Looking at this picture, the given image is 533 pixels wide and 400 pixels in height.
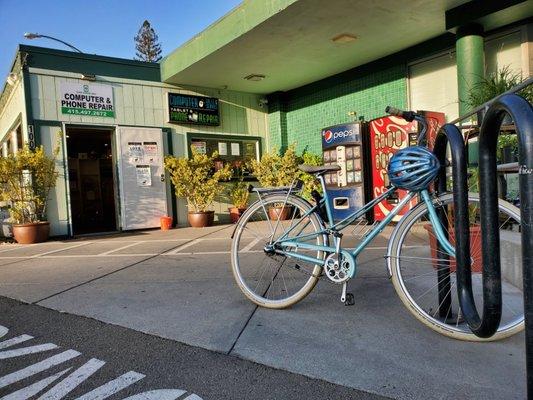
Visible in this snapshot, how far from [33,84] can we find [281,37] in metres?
4.81

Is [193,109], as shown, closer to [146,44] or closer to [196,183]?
[196,183]

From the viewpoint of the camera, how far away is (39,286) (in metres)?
4.02

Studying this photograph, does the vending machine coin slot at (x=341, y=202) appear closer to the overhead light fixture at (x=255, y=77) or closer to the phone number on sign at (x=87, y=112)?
the overhead light fixture at (x=255, y=77)

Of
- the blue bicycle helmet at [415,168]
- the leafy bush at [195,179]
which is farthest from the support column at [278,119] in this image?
the blue bicycle helmet at [415,168]

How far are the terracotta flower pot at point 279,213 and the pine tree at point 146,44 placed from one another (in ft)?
135

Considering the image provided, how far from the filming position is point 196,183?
30.0ft

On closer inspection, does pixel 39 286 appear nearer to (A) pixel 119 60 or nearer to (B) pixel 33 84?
(B) pixel 33 84

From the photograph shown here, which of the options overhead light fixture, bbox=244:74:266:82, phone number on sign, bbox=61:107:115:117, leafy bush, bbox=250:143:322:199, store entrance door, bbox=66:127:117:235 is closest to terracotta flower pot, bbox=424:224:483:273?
leafy bush, bbox=250:143:322:199

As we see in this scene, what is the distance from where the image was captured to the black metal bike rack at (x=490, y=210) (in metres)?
1.30

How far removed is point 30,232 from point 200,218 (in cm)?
330

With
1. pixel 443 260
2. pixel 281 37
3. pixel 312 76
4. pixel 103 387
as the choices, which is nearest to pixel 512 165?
pixel 443 260

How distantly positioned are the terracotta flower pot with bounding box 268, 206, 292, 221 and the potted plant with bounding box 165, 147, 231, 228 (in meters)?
6.18

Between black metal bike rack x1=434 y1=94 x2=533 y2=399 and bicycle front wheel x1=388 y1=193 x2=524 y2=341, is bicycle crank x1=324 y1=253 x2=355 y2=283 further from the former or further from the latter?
black metal bike rack x1=434 y1=94 x2=533 y2=399

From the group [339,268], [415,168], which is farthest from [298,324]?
[415,168]
